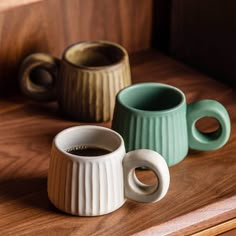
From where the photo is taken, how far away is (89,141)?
83 cm

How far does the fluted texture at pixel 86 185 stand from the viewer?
0.76m

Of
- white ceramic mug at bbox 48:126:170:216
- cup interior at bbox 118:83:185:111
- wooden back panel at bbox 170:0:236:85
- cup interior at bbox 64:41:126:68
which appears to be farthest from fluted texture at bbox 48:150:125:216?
wooden back panel at bbox 170:0:236:85

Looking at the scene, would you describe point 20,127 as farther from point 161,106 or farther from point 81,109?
point 161,106

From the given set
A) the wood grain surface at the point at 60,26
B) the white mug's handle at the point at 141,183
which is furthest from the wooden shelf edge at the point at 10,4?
the white mug's handle at the point at 141,183

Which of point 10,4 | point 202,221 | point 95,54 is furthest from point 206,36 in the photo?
point 202,221

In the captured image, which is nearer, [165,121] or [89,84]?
[165,121]

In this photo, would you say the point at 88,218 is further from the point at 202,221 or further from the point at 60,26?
the point at 60,26

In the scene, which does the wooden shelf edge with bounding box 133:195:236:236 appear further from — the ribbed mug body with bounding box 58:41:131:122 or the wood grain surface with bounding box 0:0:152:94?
the wood grain surface with bounding box 0:0:152:94

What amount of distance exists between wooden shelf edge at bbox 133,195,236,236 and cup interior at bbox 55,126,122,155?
0.34ft

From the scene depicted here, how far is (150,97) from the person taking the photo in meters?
0.91

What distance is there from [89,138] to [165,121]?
0.09 metres

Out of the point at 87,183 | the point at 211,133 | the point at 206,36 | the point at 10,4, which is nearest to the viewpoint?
the point at 87,183

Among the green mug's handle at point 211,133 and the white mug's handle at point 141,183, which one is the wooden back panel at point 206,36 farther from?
the white mug's handle at point 141,183

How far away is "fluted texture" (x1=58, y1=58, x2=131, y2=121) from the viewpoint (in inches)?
37.3
